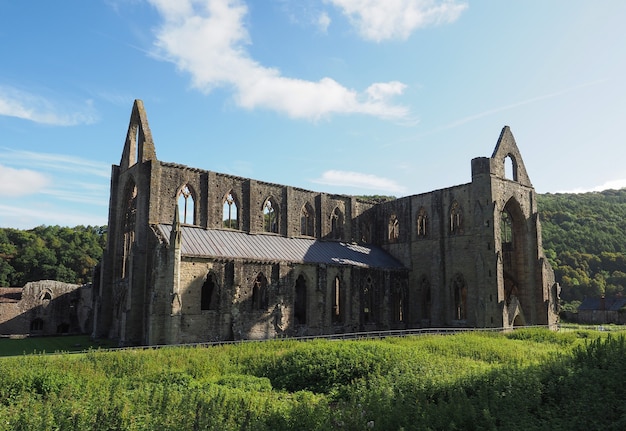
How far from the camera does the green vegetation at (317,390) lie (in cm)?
1023

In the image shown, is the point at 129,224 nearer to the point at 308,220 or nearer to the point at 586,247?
the point at 308,220

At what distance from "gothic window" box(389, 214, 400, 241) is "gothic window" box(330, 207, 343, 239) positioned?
4412 millimetres

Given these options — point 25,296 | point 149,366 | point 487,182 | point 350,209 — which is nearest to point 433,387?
point 149,366

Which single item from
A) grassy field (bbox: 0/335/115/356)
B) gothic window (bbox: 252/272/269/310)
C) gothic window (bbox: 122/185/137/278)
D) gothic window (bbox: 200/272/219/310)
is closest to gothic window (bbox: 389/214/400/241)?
gothic window (bbox: 252/272/269/310)

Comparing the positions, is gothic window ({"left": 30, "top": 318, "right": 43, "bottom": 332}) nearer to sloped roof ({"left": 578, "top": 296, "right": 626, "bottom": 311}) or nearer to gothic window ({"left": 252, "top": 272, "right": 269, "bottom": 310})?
gothic window ({"left": 252, "top": 272, "right": 269, "bottom": 310})

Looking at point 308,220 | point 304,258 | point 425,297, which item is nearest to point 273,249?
point 304,258

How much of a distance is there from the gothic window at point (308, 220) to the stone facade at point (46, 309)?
1752 centimetres

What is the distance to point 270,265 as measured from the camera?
102 ft

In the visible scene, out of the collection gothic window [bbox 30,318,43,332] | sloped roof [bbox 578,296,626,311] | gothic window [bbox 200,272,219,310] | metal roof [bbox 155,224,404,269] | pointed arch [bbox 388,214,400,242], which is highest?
pointed arch [bbox 388,214,400,242]

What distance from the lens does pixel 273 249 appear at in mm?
33562

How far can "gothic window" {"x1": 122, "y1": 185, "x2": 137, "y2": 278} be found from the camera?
32750 millimetres

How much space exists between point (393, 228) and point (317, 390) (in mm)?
28416

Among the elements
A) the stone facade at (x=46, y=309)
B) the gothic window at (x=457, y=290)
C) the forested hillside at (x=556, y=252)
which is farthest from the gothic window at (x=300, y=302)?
the forested hillside at (x=556, y=252)

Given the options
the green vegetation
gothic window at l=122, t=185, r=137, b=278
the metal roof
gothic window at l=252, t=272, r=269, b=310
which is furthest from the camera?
gothic window at l=122, t=185, r=137, b=278
